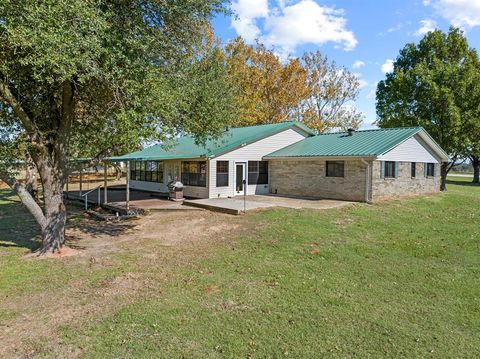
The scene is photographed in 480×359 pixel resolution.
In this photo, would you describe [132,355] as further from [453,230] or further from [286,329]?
[453,230]

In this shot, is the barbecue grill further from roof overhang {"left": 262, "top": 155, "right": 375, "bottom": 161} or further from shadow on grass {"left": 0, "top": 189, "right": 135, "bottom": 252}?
roof overhang {"left": 262, "top": 155, "right": 375, "bottom": 161}

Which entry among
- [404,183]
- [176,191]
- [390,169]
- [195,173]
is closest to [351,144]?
[390,169]

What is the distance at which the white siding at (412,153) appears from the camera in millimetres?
17930

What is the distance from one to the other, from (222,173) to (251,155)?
7.52ft

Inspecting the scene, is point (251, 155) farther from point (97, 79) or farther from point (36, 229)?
point (97, 79)

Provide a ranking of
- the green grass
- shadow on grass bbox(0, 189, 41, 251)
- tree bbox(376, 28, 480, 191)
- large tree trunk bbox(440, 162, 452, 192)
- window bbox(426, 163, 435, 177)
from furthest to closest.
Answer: large tree trunk bbox(440, 162, 452, 192) < tree bbox(376, 28, 480, 191) < window bbox(426, 163, 435, 177) < shadow on grass bbox(0, 189, 41, 251) < the green grass

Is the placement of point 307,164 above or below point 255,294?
above

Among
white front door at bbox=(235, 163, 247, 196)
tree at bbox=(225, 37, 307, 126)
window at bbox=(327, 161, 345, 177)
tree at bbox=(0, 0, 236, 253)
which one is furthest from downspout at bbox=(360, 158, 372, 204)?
tree at bbox=(225, 37, 307, 126)

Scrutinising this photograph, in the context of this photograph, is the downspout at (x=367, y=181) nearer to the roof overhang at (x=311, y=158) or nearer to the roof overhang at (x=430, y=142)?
the roof overhang at (x=311, y=158)

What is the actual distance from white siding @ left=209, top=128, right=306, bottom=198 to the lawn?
801cm

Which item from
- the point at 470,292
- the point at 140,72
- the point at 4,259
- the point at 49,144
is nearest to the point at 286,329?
the point at 470,292

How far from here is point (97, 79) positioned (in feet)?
25.7

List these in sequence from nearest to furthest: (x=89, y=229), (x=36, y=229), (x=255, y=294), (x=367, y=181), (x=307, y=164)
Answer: (x=255, y=294)
(x=36, y=229)
(x=89, y=229)
(x=367, y=181)
(x=307, y=164)

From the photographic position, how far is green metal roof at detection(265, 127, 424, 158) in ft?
55.3
